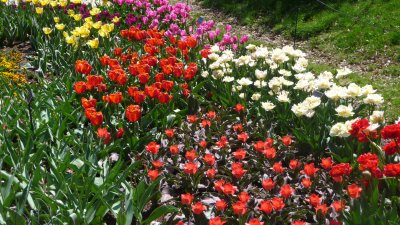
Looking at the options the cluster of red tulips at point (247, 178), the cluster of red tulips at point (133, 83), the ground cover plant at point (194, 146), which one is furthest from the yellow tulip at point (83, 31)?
the cluster of red tulips at point (247, 178)

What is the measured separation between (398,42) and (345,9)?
1583 millimetres

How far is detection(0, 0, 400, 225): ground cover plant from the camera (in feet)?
10.2

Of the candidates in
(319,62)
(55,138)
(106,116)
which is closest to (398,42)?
(319,62)

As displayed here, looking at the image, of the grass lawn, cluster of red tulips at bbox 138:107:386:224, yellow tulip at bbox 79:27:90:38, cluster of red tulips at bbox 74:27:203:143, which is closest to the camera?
cluster of red tulips at bbox 138:107:386:224

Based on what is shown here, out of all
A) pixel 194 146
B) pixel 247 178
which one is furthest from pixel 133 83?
pixel 247 178

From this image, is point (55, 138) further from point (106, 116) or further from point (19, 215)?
point (19, 215)

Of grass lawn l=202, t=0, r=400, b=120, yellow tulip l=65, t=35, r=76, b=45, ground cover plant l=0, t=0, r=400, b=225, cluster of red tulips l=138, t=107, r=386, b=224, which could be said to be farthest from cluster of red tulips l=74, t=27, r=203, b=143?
grass lawn l=202, t=0, r=400, b=120

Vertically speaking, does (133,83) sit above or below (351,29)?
above

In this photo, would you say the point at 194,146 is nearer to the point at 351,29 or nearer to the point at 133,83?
the point at 133,83

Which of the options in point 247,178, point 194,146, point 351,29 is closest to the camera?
point 247,178

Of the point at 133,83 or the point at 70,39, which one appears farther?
the point at 70,39

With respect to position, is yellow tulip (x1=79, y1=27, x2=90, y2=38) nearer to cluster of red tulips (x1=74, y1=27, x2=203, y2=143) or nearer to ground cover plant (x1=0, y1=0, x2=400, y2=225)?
ground cover plant (x1=0, y1=0, x2=400, y2=225)

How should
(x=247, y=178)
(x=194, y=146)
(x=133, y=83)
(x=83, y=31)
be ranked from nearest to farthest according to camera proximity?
(x=247, y=178) < (x=194, y=146) < (x=133, y=83) < (x=83, y=31)

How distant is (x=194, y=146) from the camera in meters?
4.27
